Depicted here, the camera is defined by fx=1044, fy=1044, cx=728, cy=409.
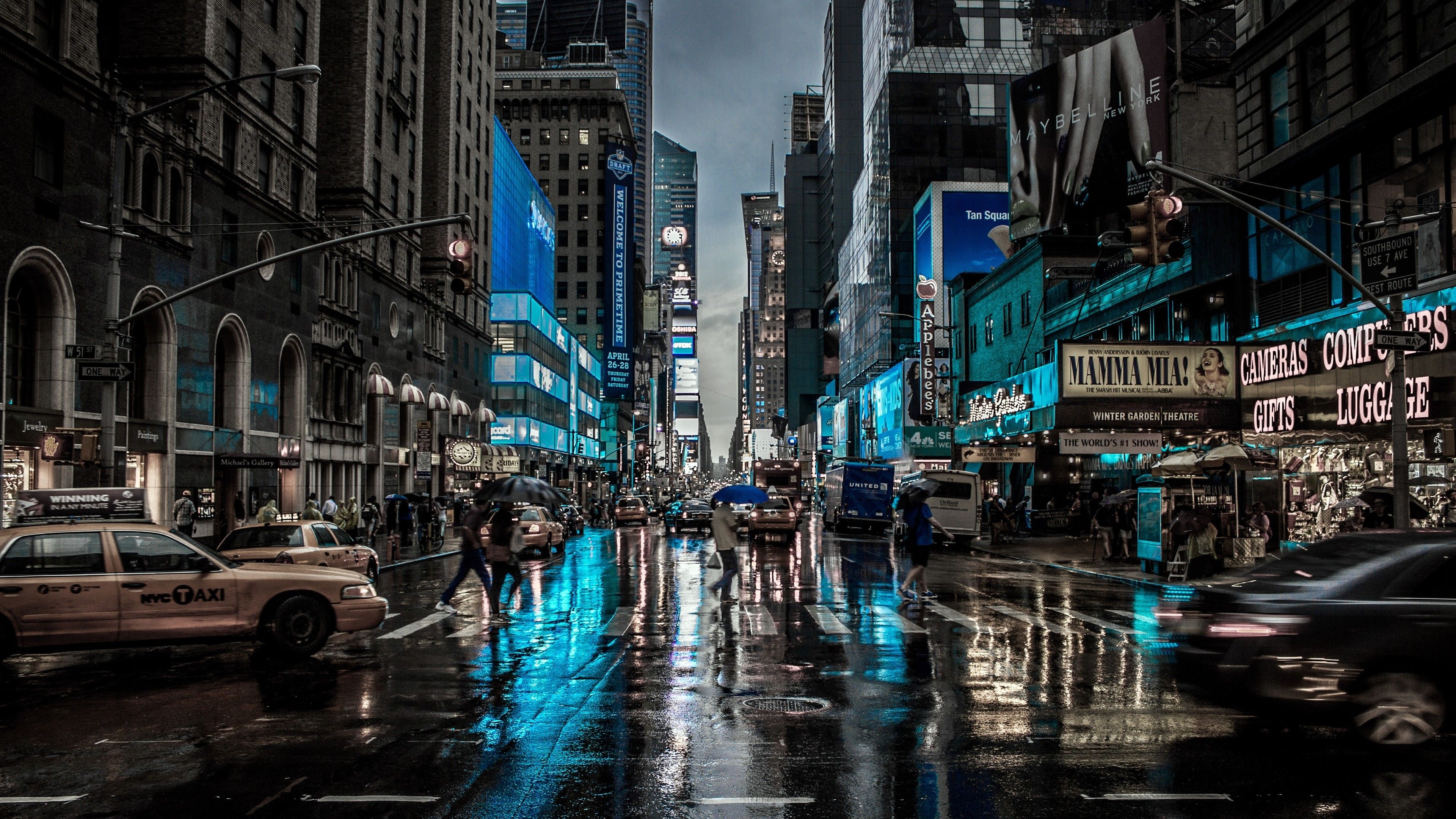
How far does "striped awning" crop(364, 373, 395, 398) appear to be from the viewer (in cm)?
4819

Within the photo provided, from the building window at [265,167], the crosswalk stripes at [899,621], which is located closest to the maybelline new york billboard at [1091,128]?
the crosswalk stripes at [899,621]

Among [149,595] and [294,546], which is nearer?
[149,595]

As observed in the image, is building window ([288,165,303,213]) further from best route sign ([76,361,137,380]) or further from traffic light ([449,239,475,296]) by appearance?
traffic light ([449,239,475,296])

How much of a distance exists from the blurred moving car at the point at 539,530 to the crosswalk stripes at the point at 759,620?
14319mm

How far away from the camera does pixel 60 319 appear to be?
24.9 m

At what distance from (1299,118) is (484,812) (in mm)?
27522

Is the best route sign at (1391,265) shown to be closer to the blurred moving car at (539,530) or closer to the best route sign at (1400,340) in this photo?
the best route sign at (1400,340)

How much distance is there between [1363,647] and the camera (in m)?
7.53

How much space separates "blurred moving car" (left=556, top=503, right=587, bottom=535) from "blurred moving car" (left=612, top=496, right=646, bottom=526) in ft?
14.1

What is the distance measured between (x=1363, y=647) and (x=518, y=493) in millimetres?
13444

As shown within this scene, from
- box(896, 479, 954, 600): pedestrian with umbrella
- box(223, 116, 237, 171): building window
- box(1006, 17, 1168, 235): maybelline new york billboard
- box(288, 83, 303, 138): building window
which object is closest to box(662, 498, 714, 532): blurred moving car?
box(1006, 17, 1168, 235): maybelline new york billboard

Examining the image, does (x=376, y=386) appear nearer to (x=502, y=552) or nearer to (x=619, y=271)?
(x=502, y=552)

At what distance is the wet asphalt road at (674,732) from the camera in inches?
255

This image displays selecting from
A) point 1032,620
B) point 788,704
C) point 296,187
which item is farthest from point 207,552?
point 296,187
